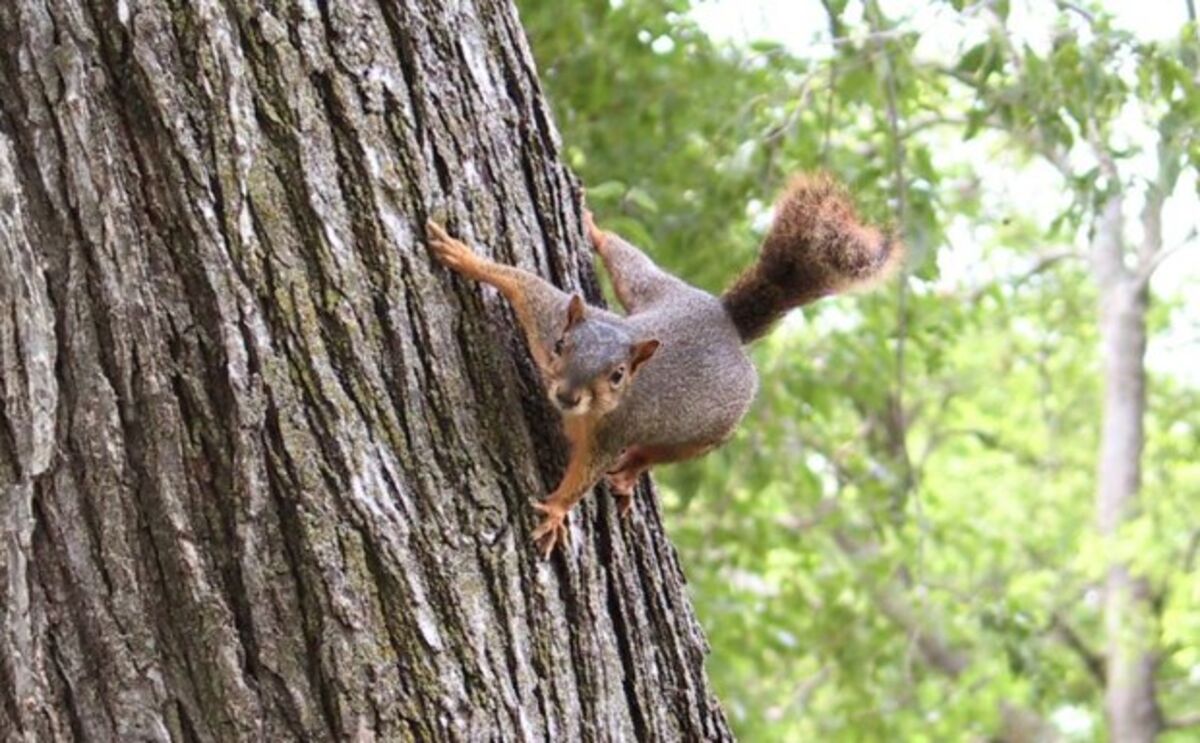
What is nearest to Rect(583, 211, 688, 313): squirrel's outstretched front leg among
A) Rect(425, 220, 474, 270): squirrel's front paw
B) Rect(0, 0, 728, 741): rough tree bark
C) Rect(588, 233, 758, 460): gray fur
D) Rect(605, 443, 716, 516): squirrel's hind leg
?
Rect(588, 233, 758, 460): gray fur

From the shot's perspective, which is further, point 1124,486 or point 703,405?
point 1124,486

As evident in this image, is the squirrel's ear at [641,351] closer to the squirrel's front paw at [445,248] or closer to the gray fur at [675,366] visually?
the gray fur at [675,366]

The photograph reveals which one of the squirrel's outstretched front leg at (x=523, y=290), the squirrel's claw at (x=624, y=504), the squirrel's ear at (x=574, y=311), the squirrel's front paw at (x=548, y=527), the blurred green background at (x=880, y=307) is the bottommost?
the squirrel's front paw at (x=548, y=527)

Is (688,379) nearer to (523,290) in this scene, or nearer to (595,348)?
(595,348)

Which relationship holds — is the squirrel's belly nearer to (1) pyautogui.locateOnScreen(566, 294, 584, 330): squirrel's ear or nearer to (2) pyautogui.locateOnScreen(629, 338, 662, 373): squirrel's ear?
(2) pyautogui.locateOnScreen(629, 338, 662, 373): squirrel's ear

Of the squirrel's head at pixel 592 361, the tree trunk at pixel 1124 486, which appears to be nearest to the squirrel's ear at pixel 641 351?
the squirrel's head at pixel 592 361

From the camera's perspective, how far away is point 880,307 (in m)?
6.54

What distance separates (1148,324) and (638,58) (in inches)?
314

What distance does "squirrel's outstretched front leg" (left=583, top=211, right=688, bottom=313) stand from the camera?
315 cm

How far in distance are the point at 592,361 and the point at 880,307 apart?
4133 millimetres

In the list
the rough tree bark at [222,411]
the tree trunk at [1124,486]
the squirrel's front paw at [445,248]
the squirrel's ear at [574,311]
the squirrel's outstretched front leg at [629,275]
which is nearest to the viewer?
the rough tree bark at [222,411]

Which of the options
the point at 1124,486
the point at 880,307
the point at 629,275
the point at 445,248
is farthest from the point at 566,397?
the point at 1124,486

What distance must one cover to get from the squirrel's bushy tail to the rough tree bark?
1025 millimetres

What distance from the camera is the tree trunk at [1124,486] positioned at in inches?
427
